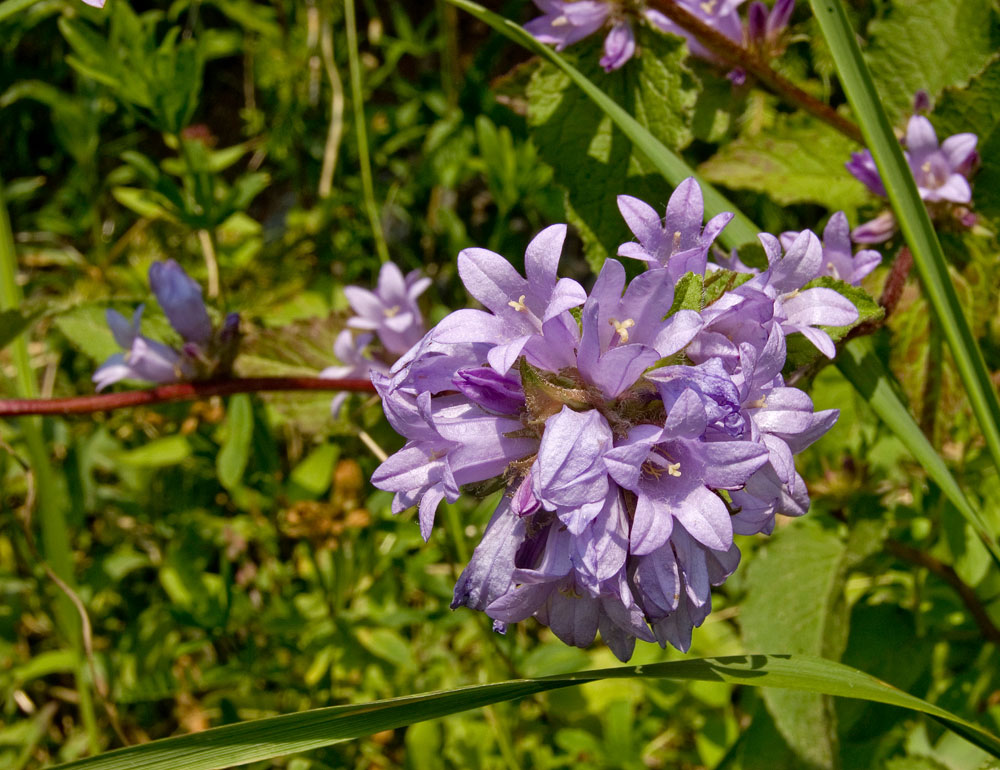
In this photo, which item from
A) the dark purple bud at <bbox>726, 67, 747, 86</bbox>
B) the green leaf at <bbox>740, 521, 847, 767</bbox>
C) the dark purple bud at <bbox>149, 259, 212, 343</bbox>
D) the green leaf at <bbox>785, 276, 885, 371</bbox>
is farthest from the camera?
the dark purple bud at <bbox>726, 67, 747, 86</bbox>

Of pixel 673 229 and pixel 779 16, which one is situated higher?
pixel 779 16

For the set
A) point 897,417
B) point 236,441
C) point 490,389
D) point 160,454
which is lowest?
point 160,454

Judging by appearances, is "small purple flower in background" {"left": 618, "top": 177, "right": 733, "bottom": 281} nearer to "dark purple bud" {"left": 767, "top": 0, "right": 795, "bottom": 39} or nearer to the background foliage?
the background foliage

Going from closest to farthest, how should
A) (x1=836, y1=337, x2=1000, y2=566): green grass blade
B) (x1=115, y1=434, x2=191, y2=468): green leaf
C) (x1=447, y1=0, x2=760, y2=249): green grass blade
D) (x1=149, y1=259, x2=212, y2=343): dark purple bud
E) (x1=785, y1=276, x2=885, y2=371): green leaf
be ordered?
(x1=785, y1=276, x2=885, y2=371): green leaf
(x1=836, y1=337, x2=1000, y2=566): green grass blade
(x1=447, y1=0, x2=760, y2=249): green grass blade
(x1=149, y1=259, x2=212, y2=343): dark purple bud
(x1=115, y1=434, x2=191, y2=468): green leaf

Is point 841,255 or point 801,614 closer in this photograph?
point 841,255

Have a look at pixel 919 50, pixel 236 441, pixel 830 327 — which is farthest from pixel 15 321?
pixel 919 50

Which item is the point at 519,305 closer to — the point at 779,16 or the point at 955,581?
the point at 779,16

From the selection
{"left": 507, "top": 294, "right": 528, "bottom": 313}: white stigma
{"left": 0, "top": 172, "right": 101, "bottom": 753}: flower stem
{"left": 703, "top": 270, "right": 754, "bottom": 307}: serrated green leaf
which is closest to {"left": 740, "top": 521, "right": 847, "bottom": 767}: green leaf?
{"left": 703, "top": 270, "right": 754, "bottom": 307}: serrated green leaf
